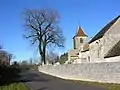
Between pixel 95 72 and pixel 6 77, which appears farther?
pixel 6 77

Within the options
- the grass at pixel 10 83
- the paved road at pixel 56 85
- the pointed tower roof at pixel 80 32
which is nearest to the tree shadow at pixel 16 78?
the grass at pixel 10 83

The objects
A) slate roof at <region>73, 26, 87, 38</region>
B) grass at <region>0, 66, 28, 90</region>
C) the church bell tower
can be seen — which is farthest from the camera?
slate roof at <region>73, 26, 87, 38</region>

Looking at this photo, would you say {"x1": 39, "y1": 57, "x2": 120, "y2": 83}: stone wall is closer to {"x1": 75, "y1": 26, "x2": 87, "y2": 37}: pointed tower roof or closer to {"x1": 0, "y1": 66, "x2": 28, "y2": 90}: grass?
Result: {"x1": 0, "y1": 66, "x2": 28, "y2": 90}: grass

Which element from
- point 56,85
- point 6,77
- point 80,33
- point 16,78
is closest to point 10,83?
point 56,85

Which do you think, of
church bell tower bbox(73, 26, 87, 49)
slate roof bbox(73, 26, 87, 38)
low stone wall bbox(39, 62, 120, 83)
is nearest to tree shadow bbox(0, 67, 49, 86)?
low stone wall bbox(39, 62, 120, 83)

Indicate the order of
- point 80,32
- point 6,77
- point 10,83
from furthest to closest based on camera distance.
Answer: point 80,32, point 6,77, point 10,83

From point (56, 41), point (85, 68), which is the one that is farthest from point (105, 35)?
point (56, 41)

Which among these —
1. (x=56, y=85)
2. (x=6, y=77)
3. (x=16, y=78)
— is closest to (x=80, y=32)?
(x=6, y=77)

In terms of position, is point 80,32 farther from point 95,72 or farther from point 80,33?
point 95,72

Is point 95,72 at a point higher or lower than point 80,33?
lower

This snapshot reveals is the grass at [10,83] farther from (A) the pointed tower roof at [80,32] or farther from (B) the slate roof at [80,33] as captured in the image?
(A) the pointed tower roof at [80,32]

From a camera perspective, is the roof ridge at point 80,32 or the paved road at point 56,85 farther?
the roof ridge at point 80,32

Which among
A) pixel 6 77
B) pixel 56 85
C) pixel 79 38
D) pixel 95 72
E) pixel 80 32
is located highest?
pixel 80 32

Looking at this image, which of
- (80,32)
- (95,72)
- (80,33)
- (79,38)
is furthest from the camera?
(80,32)
